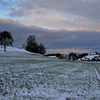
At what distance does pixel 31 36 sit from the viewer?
97875mm

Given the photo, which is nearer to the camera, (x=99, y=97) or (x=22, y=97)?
(x=22, y=97)

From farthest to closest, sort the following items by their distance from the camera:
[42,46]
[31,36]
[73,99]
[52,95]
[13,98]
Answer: [42,46] < [31,36] < [52,95] < [73,99] < [13,98]

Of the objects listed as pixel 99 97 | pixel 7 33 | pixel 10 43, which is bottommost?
pixel 99 97

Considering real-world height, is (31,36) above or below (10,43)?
above

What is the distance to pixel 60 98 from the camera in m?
6.69

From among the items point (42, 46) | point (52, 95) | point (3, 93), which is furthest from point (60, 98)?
point (42, 46)

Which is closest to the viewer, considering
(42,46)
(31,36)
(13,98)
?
(13,98)

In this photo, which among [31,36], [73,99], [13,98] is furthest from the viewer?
[31,36]

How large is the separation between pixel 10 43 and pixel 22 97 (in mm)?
51947

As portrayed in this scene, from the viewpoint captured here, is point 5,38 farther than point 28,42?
No

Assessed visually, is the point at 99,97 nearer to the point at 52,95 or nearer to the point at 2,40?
the point at 52,95

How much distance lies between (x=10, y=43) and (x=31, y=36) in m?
44.0

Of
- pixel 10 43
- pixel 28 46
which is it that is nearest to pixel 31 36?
pixel 28 46

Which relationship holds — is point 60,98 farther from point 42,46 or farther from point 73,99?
point 42,46
